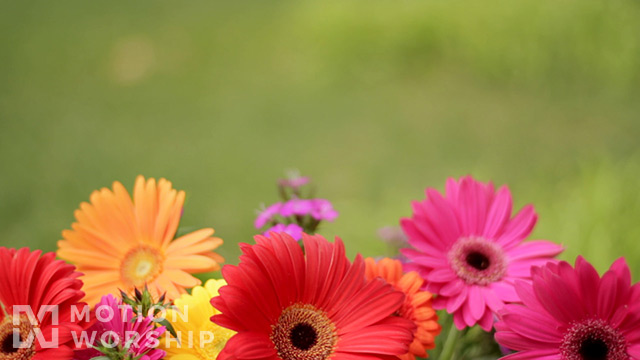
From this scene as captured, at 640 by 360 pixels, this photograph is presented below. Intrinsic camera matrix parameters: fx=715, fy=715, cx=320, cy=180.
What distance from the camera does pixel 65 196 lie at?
7.66 ft

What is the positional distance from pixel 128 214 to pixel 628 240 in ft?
3.38

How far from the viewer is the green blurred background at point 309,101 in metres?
2.41

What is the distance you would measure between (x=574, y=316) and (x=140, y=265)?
0.82 feet

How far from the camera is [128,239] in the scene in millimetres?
440

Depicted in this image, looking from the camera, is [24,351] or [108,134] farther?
[108,134]

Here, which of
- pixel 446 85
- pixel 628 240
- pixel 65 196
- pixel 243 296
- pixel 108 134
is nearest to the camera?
pixel 243 296

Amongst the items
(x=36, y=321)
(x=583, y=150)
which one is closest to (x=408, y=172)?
(x=583, y=150)

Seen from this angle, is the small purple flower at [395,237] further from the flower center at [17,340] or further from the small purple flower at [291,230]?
the flower center at [17,340]

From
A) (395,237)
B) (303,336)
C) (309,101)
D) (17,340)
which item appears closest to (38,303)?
(17,340)

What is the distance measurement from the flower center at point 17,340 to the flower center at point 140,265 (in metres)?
0.08

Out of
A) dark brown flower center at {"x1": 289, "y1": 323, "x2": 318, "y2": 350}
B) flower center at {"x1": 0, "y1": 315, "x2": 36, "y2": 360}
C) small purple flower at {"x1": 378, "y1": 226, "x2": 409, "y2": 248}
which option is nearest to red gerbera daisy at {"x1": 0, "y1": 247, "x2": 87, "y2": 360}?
flower center at {"x1": 0, "y1": 315, "x2": 36, "y2": 360}

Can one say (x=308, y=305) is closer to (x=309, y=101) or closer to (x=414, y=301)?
(x=414, y=301)

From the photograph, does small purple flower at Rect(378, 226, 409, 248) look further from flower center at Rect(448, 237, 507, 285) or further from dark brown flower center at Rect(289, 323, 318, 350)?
dark brown flower center at Rect(289, 323, 318, 350)

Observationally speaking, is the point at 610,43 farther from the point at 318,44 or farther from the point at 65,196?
the point at 65,196
